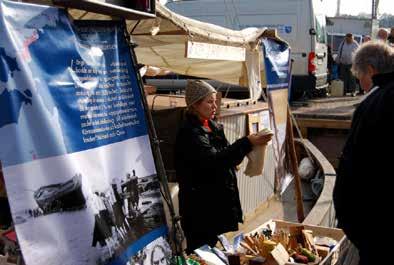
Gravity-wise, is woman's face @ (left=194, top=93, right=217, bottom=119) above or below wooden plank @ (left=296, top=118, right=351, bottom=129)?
above

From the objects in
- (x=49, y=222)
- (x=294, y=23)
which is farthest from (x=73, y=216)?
(x=294, y=23)

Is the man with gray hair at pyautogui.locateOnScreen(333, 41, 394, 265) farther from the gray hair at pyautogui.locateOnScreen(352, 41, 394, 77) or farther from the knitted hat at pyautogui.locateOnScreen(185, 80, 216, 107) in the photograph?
the knitted hat at pyautogui.locateOnScreen(185, 80, 216, 107)

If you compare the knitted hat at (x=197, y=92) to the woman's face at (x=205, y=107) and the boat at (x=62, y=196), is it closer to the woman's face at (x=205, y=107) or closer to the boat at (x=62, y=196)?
the woman's face at (x=205, y=107)

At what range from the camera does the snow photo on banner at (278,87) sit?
6.03m

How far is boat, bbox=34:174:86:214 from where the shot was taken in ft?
7.29

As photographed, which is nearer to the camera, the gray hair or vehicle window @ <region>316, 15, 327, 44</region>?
the gray hair

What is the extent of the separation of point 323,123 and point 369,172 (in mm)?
8845

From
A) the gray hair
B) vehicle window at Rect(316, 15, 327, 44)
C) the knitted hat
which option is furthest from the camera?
vehicle window at Rect(316, 15, 327, 44)

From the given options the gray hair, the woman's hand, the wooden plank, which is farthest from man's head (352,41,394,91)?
the wooden plank

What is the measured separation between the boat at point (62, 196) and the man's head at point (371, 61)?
1.56 meters

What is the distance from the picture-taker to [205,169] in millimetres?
3633

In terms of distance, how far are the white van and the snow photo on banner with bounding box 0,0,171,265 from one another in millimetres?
10316

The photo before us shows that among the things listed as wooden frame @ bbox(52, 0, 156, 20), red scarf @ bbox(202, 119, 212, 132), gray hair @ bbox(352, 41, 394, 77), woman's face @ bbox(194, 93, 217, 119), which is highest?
wooden frame @ bbox(52, 0, 156, 20)

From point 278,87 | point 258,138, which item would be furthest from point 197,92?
point 278,87
